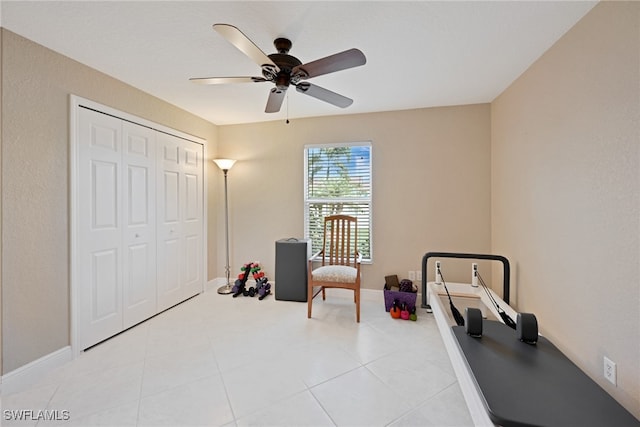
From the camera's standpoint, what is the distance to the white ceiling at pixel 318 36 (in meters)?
1.57

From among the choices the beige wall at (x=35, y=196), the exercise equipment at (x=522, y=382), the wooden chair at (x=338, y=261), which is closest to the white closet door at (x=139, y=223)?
the beige wall at (x=35, y=196)

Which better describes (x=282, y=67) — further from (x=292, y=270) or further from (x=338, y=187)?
(x=292, y=270)

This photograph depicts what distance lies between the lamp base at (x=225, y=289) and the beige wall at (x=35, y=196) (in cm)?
171

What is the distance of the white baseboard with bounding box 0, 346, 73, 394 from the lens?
174 cm

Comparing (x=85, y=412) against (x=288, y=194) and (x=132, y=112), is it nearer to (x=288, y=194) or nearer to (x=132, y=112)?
→ (x=132, y=112)

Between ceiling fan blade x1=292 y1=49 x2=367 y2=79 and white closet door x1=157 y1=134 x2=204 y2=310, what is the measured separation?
85.2 inches

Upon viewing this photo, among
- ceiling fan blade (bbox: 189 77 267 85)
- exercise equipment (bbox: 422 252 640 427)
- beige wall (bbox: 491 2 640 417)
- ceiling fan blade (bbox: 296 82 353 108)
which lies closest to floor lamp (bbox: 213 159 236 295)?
ceiling fan blade (bbox: 189 77 267 85)

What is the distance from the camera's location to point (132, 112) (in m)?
2.67

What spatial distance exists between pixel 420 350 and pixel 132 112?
140 inches

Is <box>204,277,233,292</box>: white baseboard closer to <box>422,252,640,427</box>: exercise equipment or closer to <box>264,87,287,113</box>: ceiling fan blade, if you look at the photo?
<box>264,87,287,113</box>: ceiling fan blade

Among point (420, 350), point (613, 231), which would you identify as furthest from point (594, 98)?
point (420, 350)

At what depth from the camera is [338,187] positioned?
3.63 m

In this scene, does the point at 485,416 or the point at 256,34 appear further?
the point at 256,34

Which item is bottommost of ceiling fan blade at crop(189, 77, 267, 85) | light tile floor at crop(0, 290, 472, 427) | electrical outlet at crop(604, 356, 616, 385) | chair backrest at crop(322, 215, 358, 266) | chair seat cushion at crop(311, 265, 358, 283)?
light tile floor at crop(0, 290, 472, 427)
